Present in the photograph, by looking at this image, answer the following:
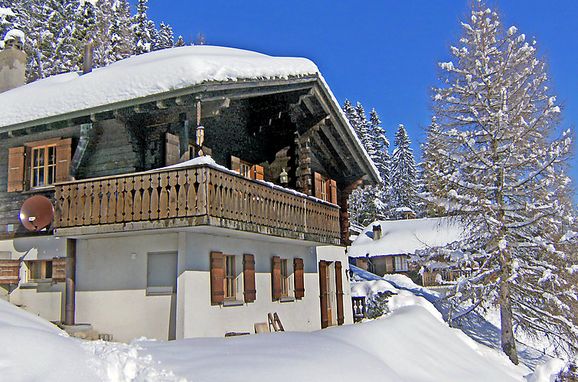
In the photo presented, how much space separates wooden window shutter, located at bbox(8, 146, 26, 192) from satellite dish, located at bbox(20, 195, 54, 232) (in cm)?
73

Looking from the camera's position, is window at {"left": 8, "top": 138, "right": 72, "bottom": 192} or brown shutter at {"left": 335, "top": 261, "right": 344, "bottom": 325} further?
brown shutter at {"left": 335, "top": 261, "right": 344, "bottom": 325}

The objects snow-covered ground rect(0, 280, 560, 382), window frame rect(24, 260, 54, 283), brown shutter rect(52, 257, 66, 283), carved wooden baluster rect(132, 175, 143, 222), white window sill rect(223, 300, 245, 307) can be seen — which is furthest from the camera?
window frame rect(24, 260, 54, 283)

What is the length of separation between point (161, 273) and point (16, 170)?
5.13m

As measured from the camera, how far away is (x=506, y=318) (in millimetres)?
18641

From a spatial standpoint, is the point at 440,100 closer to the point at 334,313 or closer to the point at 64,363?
the point at 334,313

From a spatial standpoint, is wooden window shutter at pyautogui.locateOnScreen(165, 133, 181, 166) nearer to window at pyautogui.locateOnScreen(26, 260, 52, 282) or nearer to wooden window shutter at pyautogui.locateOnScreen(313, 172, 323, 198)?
window at pyautogui.locateOnScreen(26, 260, 52, 282)

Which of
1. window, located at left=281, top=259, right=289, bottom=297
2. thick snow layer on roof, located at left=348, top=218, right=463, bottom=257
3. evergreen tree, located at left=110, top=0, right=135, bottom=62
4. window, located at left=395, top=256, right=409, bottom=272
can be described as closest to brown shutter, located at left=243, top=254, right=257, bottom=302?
window, located at left=281, top=259, right=289, bottom=297

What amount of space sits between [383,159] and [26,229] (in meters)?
49.2

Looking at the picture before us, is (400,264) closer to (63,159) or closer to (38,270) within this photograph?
(38,270)

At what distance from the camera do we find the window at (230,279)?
12.9 metres

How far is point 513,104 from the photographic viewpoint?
62.8ft

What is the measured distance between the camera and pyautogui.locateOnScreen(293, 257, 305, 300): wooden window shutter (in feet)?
53.2

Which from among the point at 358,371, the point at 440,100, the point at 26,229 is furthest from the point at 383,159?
→ the point at 358,371

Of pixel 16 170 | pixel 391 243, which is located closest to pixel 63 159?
pixel 16 170
